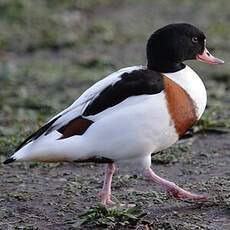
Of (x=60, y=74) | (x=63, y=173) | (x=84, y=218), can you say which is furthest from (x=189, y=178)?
(x=60, y=74)

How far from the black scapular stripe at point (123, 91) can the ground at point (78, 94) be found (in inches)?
24.5

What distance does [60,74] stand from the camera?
10.5 m

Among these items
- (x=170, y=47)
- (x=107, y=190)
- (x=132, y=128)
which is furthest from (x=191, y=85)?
(x=107, y=190)

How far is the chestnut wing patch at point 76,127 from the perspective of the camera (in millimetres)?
5555

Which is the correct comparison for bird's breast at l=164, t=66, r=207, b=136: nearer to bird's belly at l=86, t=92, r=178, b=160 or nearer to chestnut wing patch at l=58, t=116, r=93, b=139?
bird's belly at l=86, t=92, r=178, b=160

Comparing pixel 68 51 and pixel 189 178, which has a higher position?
pixel 189 178

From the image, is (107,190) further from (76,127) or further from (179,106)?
(179,106)

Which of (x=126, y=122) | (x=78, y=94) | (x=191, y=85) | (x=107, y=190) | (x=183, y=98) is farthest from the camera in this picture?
(x=78, y=94)

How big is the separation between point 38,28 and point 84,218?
7.23 meters

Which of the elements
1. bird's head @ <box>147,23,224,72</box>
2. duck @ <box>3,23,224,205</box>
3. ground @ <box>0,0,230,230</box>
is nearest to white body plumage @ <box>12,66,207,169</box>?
duck @ <box>3,23,224,205</box>

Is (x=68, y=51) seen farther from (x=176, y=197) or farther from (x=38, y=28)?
(x=176, y=197)

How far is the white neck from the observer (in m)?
5.64

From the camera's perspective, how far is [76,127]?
5570 mm

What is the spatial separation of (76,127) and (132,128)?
14.2 inches
